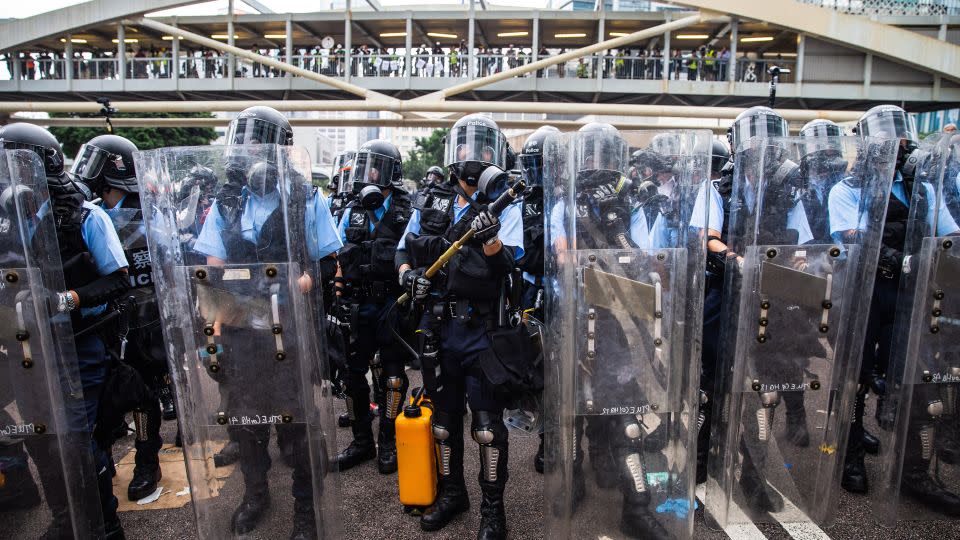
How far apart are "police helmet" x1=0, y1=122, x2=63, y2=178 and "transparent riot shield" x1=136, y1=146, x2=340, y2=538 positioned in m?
1.45

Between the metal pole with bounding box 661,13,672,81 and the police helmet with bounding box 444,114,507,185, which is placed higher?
the metal pole with bounding box 661,13,672,81

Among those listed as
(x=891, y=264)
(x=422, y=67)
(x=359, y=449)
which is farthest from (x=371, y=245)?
(x=422, y=67)

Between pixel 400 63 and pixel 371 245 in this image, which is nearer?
pixel 371 245

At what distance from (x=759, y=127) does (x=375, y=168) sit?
2.98 metres

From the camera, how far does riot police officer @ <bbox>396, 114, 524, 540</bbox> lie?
11.3ft

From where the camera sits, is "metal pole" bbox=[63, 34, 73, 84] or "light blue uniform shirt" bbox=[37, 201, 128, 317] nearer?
"light blue uniform shirt" bbox=[37, 201, 128, 317]

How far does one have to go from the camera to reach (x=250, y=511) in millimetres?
2885

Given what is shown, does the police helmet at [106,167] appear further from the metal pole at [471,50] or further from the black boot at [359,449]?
the metal pole at [471,50]

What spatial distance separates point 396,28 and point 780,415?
2330 cm

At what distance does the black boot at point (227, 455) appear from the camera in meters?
2.82

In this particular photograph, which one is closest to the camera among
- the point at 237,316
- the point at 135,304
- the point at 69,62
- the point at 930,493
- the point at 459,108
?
the point at 237,316

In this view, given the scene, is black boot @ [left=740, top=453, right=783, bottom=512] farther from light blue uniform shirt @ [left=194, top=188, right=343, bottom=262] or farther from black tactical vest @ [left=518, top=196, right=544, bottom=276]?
light blue uniform shirt @ [left=194, top=188, right=343, bottom=262]

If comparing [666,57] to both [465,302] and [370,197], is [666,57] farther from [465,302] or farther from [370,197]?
[465,302]

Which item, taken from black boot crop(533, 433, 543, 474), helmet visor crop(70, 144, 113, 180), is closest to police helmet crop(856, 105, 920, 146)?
black boot crop(533, 433, 543, 474)
